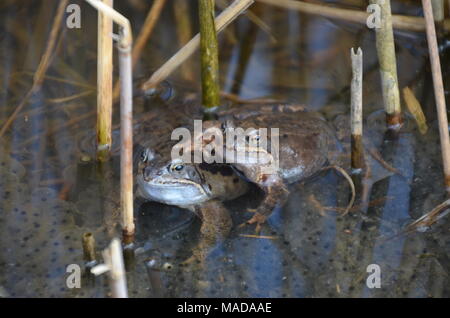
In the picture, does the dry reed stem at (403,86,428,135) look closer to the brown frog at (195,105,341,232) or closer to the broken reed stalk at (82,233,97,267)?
the brown frog at (195,105,341,232)

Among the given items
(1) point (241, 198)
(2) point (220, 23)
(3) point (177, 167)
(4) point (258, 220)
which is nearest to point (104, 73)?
(3) point (177, 167)

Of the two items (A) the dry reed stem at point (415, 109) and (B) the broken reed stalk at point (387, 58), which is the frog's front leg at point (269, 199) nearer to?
(B) the broken reed stalk at point (387, 58)

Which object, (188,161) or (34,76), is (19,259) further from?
(34,76)

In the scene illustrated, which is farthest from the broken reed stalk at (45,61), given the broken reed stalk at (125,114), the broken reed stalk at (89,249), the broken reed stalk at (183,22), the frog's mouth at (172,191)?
the broken reed stalk at (125,114)

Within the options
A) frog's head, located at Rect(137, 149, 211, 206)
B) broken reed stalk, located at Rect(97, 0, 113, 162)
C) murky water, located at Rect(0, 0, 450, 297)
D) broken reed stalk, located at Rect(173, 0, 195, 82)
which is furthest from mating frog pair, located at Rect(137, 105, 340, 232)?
broken reed stalk, located at Rect(173, 0, 195, 82)

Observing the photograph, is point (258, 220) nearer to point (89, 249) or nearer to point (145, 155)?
point (145, 155)
